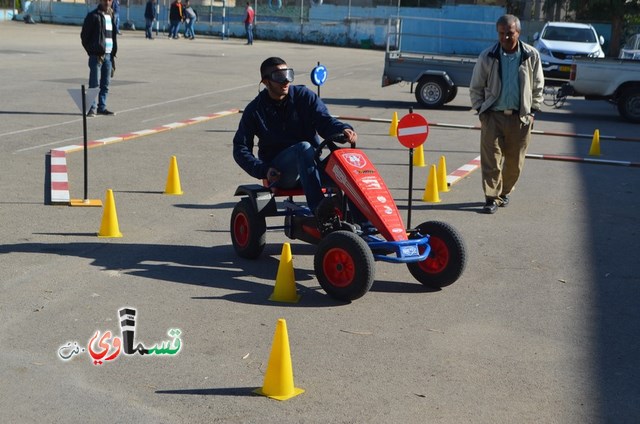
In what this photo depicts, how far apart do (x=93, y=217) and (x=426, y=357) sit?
4.44m

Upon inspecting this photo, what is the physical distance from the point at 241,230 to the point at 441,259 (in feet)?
5.65

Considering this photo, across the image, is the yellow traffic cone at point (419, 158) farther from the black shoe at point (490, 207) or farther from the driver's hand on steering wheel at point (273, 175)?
the driver's hand on steering wheel at point (273, 175)

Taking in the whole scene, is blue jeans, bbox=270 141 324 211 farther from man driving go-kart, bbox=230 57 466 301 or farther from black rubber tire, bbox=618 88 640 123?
black rubber tire, bbox=618 88 640 123

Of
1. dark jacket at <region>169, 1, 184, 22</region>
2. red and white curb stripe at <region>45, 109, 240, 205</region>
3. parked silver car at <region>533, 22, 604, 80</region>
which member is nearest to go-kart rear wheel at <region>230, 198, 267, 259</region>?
red and white curb stripe at <region>45, 109, 240, 205</region>

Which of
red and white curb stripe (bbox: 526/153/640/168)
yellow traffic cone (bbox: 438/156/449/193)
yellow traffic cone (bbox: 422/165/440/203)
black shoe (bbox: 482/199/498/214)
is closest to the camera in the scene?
black shoe (bbox: 482/199/498/214)

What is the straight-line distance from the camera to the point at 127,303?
6.57 m

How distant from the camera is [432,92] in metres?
21.5

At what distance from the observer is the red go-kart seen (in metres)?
6.73

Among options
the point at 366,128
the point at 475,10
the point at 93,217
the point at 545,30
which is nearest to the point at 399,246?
the point at 93,217

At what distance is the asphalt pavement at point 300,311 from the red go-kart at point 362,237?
0.59 ft

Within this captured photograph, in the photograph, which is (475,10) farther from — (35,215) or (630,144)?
(35,215)

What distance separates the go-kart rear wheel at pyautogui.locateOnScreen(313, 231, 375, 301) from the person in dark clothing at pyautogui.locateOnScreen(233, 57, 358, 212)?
3.26 ft

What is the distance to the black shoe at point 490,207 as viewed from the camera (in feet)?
33.8

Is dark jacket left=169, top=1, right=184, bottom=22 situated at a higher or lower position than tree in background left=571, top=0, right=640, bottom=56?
lower
